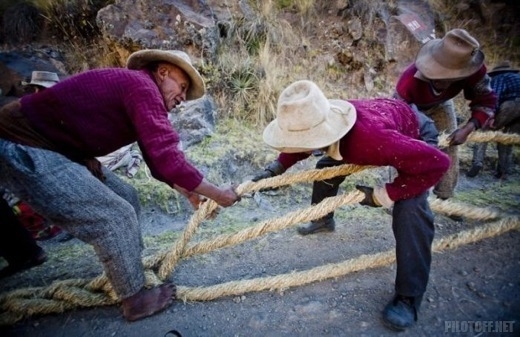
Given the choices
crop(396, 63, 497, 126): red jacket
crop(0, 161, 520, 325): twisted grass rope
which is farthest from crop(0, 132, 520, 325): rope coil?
crop(396, 63, 497, 126): red jacket

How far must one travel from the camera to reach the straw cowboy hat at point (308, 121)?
1.63 metres

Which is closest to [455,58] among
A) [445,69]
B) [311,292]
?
[445,69]

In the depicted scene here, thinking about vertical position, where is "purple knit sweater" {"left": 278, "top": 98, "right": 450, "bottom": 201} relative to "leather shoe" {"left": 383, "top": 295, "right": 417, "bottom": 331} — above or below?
above

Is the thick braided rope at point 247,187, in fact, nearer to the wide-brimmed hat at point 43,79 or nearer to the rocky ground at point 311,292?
the rocky ground at point 311,292

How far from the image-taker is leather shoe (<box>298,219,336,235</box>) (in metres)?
2.74

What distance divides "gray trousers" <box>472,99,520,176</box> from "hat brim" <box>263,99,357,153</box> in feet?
10.5

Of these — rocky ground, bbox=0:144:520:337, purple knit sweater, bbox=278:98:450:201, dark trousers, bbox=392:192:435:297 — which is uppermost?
purple knit sweater, bbox=278:98:450:201

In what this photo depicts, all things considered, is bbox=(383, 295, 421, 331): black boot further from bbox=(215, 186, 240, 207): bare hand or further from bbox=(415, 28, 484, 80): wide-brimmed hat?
bbox=(415, 28, 484, 80): wide-brimmed hat

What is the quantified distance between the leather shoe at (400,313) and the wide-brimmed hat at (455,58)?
1758 mm

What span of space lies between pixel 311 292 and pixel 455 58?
210 cm

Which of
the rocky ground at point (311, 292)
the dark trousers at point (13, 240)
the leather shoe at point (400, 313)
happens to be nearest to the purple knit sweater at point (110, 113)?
the rocky ground at point (311, 292)

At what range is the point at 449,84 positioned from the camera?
8.59 feet

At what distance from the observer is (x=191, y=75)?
1926mm

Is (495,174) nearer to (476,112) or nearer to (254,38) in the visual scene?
(476,112)
